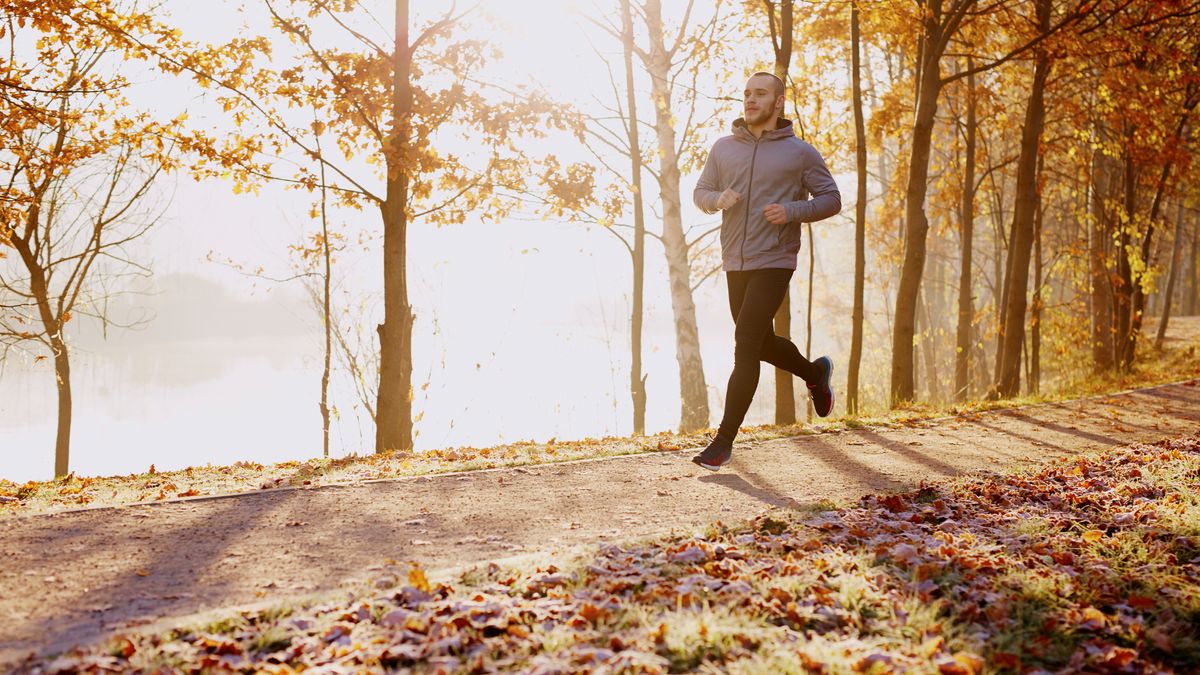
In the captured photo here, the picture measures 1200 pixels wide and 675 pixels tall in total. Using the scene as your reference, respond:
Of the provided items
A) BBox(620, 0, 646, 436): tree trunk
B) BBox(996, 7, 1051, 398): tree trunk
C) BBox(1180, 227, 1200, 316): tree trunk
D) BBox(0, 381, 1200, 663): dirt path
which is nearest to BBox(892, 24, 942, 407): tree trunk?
BBox(996, 7, 1051, 398): tree trunk

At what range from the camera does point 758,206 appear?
5609 millimetres

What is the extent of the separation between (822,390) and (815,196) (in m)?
1.42

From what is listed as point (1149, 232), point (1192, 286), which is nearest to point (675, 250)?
point (1149, 232)

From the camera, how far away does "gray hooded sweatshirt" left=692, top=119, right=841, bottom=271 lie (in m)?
5.57

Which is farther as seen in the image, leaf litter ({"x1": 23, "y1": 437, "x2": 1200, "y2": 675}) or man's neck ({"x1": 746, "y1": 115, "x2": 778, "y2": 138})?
man's neck ({"x1": 746, "y1": 115, "x2": 778, "y2": 138})

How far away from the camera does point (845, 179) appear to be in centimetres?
2744

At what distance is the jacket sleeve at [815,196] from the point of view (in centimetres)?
541

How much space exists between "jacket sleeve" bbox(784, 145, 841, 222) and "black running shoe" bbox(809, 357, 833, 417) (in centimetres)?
121

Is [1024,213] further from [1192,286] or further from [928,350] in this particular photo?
[1192,286]

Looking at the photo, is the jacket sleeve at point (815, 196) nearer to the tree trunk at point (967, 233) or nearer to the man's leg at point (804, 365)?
the man's leg at point (804, 365)

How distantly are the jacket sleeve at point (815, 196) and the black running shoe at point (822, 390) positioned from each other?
1.21 meters

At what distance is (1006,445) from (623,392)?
12038 millimetres

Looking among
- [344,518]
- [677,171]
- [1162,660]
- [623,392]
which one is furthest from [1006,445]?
[623,392]

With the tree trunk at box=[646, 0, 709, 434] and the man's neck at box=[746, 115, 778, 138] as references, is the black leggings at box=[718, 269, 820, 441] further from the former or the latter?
the tree trunk at box=[646, 0, 709, 434]
